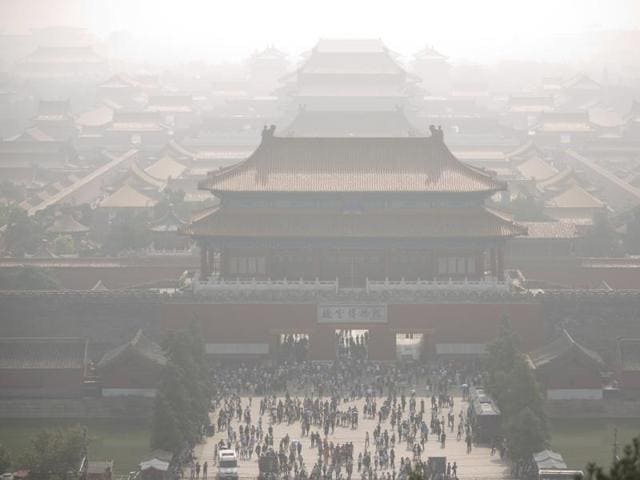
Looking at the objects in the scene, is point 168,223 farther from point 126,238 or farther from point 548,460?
point 548,460

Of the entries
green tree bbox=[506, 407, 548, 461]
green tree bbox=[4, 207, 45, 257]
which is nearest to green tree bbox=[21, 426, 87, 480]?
green tree bbox=[506, 407, 548, 461]

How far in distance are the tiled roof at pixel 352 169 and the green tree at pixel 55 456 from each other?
15.8 m

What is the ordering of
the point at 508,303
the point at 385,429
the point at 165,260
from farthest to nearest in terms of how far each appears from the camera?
the point at 165,260 < the point at 508,303 < the point at 385,429

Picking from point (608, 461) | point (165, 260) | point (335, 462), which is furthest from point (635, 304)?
point (165, 260)

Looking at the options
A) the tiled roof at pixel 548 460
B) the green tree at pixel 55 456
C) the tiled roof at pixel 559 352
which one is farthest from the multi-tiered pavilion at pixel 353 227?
the green tree at pixel 55 456

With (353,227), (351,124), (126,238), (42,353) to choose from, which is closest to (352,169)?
(353,227)

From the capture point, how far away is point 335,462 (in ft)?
135

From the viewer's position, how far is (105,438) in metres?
44.7

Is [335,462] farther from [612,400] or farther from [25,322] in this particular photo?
[25,322]

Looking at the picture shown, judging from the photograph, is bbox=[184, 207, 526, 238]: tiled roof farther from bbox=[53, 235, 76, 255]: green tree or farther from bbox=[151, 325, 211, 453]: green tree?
bbox=[53, 235, 76, 255]: green tree

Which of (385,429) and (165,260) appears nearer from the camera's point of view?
(385,429)

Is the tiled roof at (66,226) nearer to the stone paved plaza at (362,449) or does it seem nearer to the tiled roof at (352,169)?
the tiled roof at (352,169)

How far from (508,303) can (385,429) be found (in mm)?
9181

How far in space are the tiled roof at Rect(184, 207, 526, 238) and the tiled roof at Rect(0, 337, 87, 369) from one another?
6.28 metres
